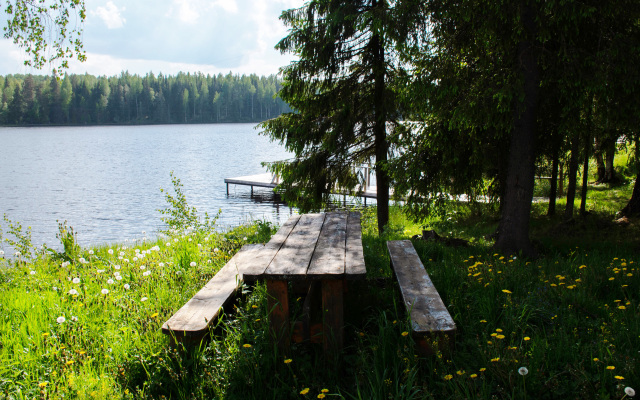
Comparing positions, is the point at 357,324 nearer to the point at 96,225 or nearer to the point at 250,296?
the point at 250,296

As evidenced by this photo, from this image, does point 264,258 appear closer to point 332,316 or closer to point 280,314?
point 280,314

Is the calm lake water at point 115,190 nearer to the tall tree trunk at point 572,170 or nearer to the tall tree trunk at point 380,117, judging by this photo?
the tall tree trunk at point 380,117

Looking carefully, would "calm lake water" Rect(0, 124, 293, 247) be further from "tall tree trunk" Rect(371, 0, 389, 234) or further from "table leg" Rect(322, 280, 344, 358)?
"table leg" Rect(322, 280, 344, 358)

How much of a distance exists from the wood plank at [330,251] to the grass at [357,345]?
1.63ft

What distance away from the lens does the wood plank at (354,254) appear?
8.89 ft

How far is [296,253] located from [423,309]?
935 mm

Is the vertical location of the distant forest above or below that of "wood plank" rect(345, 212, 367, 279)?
above

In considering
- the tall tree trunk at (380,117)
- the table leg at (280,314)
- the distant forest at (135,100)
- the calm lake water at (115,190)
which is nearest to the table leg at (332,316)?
the table leg at (280,314)

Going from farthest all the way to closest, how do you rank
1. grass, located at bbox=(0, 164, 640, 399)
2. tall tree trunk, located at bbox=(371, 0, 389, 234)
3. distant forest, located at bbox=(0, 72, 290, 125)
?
distant forest, located at bbox=(0, 72, 290, 125)
tall tree trunk, located at bbox=(371, 0, 389, 234)
grass, located at bbox=(0, 164, 640, 399)

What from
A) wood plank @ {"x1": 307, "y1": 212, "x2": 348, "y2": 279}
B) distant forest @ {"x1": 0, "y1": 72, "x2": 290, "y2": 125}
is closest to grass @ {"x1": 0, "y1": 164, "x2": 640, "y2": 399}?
wood plank @ {"x1": 307, "y1": 212, "x2": 348, "y2": 279}

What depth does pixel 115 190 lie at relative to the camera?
22.9 meters

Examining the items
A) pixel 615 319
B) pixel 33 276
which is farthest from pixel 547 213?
pixel 33 276

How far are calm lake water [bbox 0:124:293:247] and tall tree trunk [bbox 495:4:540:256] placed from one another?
8.16 m

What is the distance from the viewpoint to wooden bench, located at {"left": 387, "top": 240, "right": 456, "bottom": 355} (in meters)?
2.57
